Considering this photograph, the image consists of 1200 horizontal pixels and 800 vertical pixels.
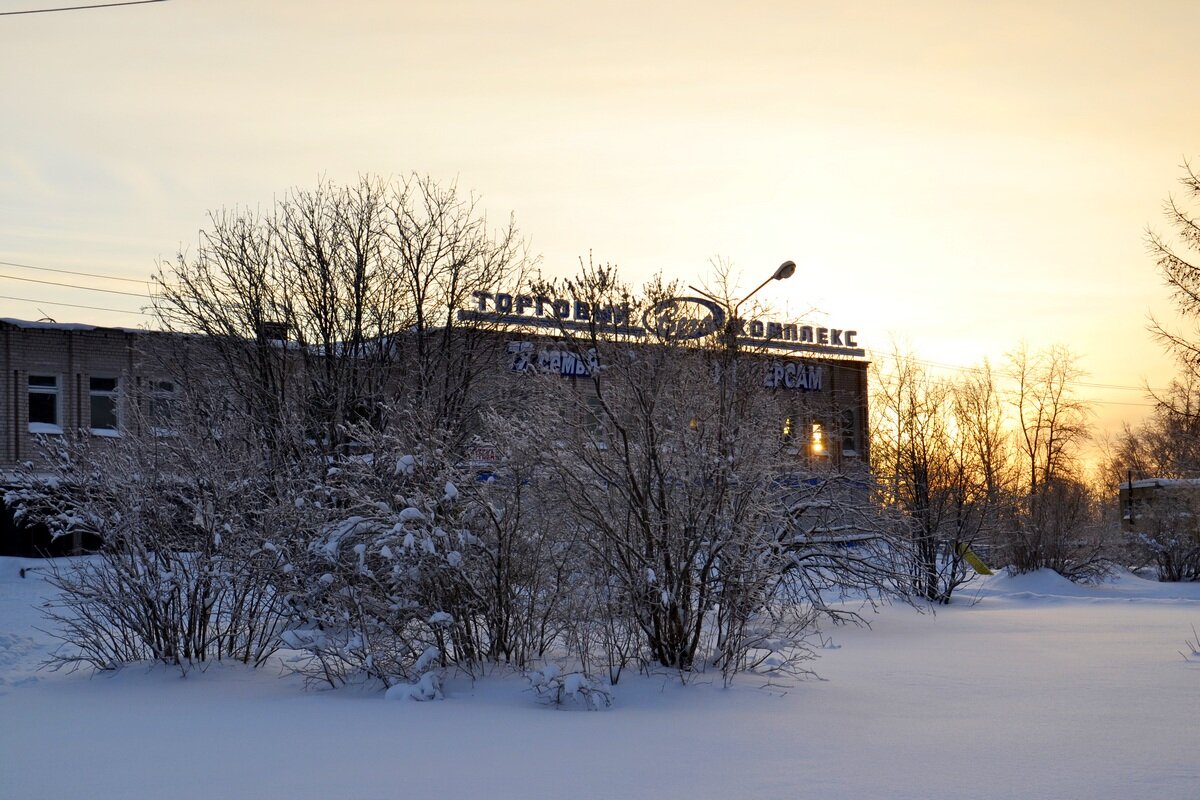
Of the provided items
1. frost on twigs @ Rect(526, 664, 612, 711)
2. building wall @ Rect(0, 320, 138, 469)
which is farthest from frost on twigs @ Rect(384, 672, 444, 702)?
building wall @ Rect(0, 320, 138, 469)

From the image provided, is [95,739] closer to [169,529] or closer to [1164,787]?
[169,529]

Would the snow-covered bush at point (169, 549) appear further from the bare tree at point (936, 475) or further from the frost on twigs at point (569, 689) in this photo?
the bare tree at point (936, 475)

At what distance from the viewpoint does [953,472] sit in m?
25.7

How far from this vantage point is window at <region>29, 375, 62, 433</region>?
3306 cm

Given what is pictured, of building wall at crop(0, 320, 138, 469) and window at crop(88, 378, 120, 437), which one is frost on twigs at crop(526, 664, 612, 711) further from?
window at crop(88, 378, 120, 437)

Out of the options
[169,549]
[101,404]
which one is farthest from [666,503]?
[101,404]

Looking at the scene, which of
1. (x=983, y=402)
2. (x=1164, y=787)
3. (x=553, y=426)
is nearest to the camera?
(x=1164, y=787)

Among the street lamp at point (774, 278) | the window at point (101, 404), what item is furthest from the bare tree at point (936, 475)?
the window at point (101, 404)

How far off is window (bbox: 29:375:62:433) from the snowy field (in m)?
21.7

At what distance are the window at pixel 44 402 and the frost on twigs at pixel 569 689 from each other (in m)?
27.4

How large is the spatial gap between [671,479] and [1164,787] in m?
5.32

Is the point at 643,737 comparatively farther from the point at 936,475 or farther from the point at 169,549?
the point at 936,475

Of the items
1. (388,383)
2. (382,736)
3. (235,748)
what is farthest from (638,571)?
(388,383)

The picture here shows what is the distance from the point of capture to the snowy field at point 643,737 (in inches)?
280
